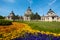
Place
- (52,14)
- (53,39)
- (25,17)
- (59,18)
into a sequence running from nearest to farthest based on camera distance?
(53,39) < (59,18) < (52,14) < (25,17)

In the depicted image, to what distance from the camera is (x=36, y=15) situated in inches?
2773

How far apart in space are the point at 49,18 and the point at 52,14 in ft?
8.56

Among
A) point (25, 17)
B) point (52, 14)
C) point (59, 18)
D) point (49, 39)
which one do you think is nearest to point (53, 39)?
point (49, 39)

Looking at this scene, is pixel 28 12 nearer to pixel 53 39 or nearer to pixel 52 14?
pixel 52 14

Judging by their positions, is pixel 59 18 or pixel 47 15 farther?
pixel 47 15

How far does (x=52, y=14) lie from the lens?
66.6 m

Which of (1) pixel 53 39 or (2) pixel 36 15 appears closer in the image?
(1) pixel 53 39

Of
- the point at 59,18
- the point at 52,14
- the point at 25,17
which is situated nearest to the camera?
the point at 59,18

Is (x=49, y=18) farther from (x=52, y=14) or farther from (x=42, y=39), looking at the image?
(x=42, y=39)

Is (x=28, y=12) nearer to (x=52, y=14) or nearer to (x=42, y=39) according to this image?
(x=52, y=14)

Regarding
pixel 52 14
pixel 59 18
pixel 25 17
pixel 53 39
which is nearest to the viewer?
pixel 53 39

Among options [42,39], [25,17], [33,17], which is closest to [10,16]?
[25,17]

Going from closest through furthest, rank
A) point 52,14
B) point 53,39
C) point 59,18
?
point 53,39, point 59,18, point 52,14

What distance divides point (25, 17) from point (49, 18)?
514 inches
